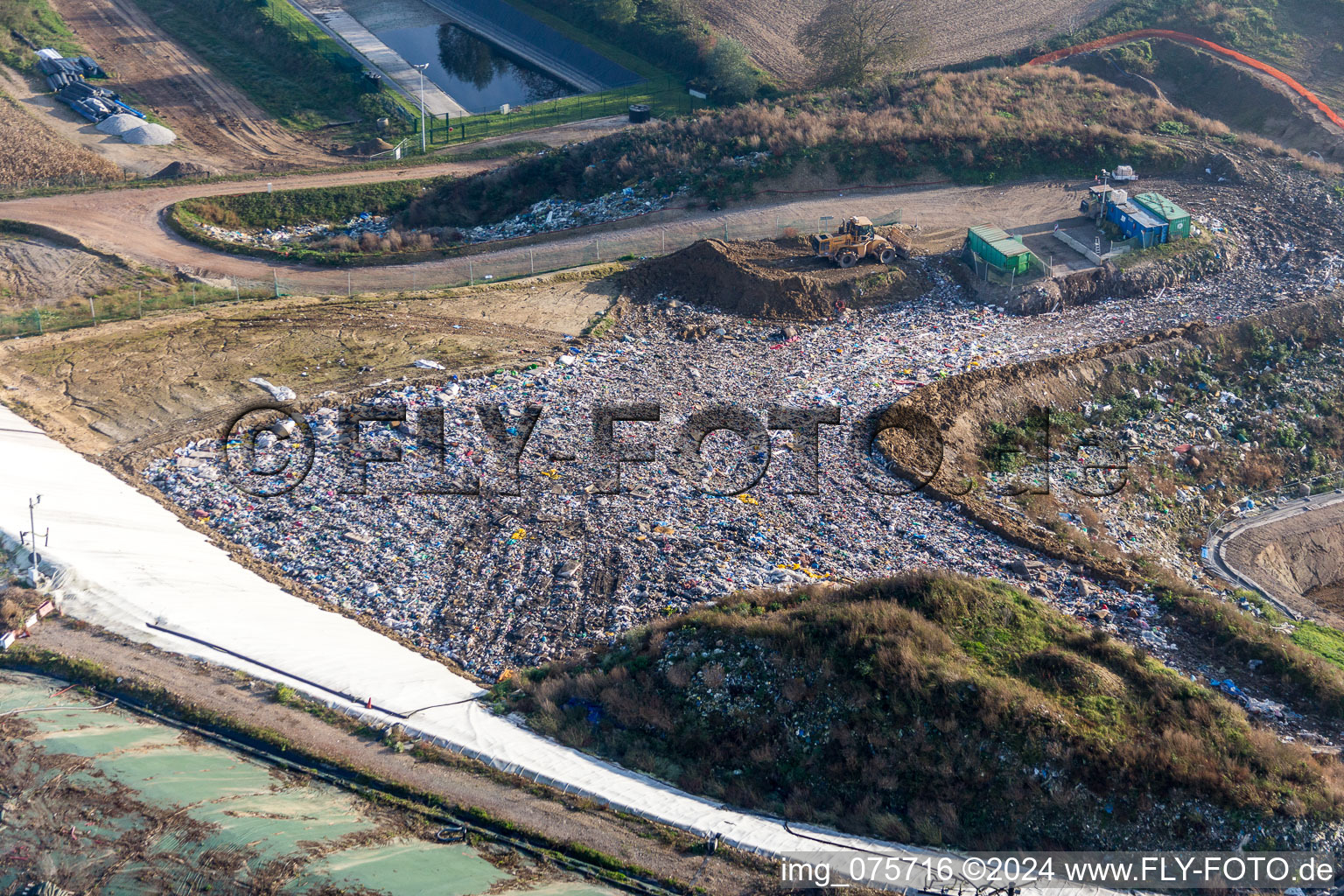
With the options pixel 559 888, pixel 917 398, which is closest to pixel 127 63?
pixel 917 398

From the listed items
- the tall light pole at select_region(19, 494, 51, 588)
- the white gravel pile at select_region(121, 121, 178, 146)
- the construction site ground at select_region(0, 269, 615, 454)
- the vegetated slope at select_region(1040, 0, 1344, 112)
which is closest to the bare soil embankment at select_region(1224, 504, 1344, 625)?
the construction site ground at select_region(0, 269, 615, 454)

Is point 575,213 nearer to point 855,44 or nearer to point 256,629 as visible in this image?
point 855,44

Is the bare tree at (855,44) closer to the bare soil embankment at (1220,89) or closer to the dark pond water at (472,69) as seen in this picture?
the bare soil embankment at (1220,89)

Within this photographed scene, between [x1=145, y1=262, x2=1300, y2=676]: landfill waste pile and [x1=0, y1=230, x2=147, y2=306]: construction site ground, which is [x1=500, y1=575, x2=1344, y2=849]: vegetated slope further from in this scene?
[x1=0, y1=230, x2=147, y2=306]: construction site ground

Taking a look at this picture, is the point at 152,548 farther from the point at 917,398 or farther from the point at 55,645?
the point at 917,398

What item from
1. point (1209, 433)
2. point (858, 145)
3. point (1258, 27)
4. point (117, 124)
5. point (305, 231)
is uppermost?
point (1258, 27)

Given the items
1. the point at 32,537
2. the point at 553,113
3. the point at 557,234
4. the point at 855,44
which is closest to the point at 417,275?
the point at 557,234
